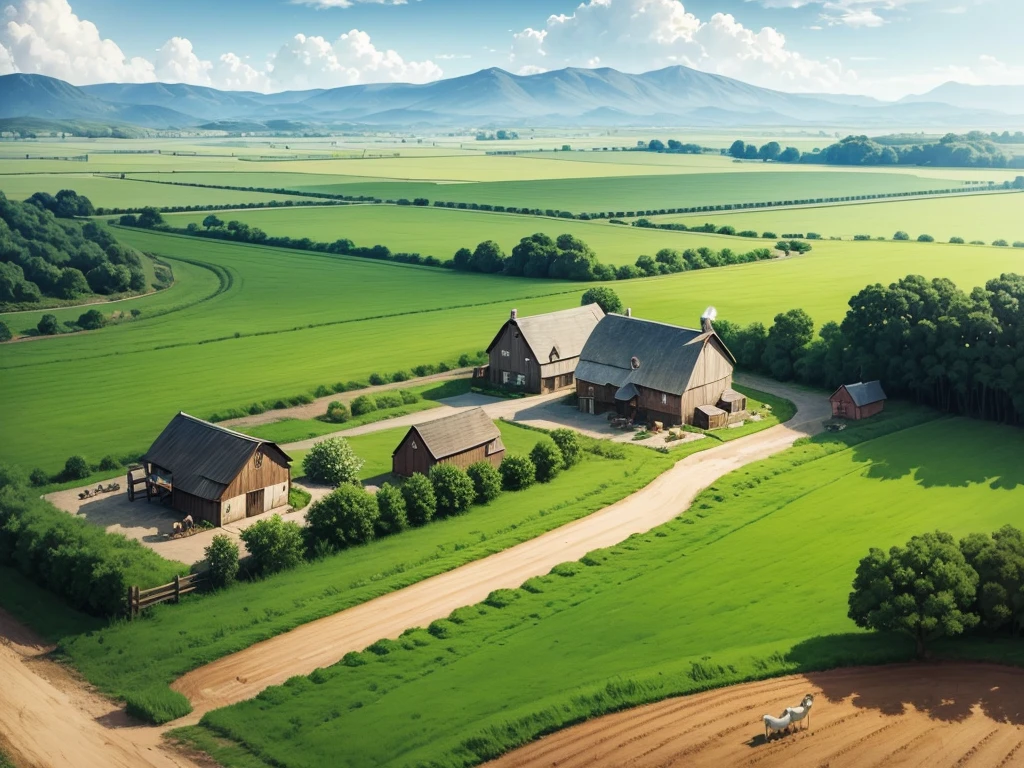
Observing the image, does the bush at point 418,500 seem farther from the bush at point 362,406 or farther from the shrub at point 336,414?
the bush at point 362,406

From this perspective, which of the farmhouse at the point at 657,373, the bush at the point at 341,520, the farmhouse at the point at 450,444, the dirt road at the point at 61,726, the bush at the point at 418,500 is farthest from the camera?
the farmhouse at the point at 657,373

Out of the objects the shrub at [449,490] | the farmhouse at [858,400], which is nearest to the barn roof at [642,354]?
the farmhouse at [858,400]

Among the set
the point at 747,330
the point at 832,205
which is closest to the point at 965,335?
the point at 747,330

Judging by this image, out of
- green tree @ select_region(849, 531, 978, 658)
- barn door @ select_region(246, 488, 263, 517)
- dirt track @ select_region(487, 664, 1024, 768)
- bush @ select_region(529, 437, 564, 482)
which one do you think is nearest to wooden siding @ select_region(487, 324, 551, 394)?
bush @ select_region(529, 437, 564, 482)

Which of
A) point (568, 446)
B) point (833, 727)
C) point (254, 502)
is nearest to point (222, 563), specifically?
point (254, 502)

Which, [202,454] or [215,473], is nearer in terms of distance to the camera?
[215,473]

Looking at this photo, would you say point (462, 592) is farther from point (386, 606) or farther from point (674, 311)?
point (674, 311)

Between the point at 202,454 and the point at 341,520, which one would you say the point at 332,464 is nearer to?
the point at 202,454
